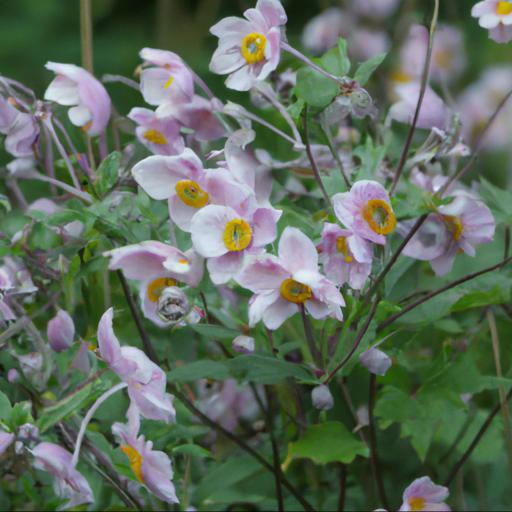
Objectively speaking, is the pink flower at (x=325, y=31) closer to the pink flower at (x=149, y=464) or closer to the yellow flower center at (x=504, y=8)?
the yellow flower center at (x=504, y=8)

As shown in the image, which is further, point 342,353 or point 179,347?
point 179,347

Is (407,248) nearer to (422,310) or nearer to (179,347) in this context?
(422,310)

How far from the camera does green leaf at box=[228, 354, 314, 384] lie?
774mm

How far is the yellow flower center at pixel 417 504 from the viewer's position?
0.80 meters

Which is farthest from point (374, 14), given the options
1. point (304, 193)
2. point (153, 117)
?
point (153, 117)

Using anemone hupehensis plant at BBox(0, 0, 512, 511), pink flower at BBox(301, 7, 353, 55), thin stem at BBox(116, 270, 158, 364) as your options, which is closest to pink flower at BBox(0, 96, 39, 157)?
anemone hupehensis plant at BBox(0, 0, 512, 511)

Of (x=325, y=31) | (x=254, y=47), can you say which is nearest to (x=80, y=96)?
(x=254, y=47)

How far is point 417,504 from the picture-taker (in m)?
0.81

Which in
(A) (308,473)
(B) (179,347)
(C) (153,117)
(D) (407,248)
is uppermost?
(C) (153,117)

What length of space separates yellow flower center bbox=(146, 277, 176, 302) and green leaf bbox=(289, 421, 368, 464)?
0.17 metres

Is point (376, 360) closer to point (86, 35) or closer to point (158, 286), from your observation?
point (158, 286)

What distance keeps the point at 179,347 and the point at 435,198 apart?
1.04ft

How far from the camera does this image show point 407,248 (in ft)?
2.66

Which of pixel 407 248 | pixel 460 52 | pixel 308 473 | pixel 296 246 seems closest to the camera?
pixel 296 246
